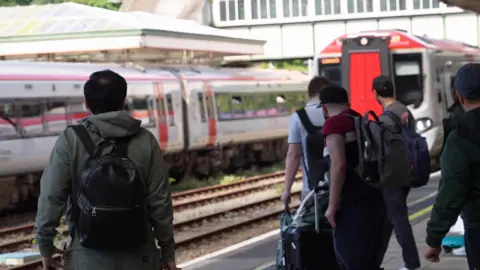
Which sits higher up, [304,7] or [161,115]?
[304,7]

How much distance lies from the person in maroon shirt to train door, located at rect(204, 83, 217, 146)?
21492 mm

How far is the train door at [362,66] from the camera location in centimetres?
2259

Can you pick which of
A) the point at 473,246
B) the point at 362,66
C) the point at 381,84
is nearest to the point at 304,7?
the point at 362,66

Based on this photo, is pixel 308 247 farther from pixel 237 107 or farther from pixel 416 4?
pixel 416 4

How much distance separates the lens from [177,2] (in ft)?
188

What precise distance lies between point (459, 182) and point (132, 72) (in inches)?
808

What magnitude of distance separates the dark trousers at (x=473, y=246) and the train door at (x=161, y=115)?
66.3 ft

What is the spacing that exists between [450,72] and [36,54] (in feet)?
53.7

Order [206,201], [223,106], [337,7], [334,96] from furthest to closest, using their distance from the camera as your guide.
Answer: [337,7] < [223,106] < [206,201] < [334,96]

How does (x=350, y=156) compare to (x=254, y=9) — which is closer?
(x=350, y=156)

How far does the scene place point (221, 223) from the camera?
693 inches

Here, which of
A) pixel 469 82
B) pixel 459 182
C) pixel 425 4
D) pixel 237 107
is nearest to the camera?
pixel 459 182

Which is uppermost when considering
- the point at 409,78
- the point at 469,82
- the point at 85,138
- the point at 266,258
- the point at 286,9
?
the point at 286,9

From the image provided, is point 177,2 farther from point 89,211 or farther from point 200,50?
point 89,211
